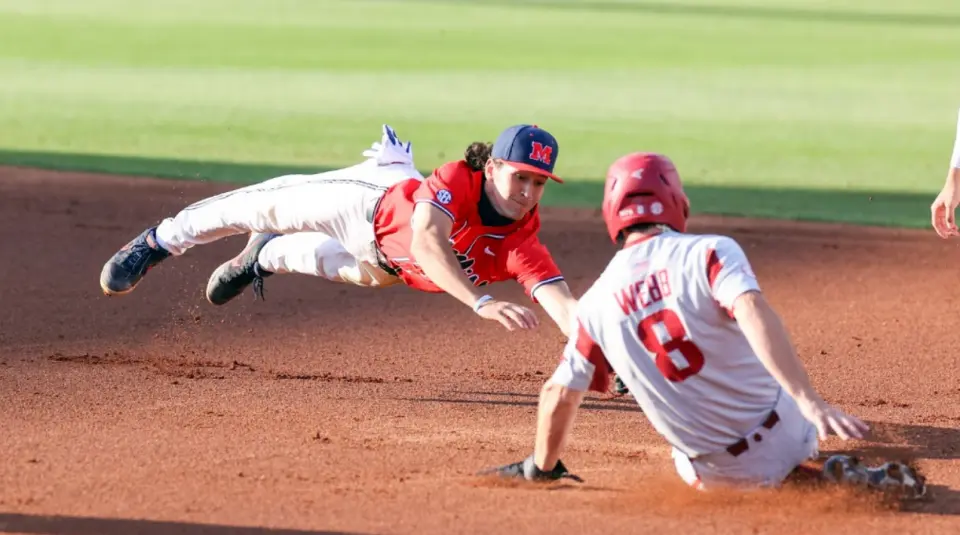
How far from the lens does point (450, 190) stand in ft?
20.6

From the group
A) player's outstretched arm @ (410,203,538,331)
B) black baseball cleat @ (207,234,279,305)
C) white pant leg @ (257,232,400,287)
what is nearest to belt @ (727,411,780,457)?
player's outstretched arm @ (410,203,538,331)

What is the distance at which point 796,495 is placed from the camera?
479 centimetres

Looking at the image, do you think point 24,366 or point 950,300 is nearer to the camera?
point 24,366

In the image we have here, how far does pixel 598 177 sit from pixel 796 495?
30.4 ft

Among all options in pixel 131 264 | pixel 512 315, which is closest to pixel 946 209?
pixel 512 315

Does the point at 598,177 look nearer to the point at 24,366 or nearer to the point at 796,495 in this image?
the point at 24,366

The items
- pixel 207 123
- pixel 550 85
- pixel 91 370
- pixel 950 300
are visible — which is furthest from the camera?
pixel 550 85

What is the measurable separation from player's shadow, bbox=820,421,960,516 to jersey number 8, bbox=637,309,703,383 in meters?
1.16

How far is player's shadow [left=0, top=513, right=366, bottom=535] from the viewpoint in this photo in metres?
4.38

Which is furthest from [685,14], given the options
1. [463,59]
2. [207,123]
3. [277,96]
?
[207,123]

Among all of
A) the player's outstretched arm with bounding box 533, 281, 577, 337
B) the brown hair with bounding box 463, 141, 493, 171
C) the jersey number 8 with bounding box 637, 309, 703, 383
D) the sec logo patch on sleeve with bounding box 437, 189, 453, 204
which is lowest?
the player's outstretched arm with bounding box 533, 281, 577, 337

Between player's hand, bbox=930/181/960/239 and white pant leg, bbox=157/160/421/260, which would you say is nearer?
player's hand, bbox=930/181/960/239

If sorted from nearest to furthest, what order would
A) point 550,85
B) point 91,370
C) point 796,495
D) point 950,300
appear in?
1. point 796,495
2. point 91,370
3. point 950,300
4. point 550,85

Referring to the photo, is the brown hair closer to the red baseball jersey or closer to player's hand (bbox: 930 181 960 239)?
the red baseball jersey
